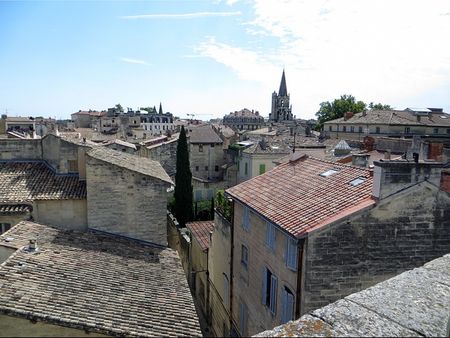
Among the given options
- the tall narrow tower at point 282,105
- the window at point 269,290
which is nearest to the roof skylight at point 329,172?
the window at point 269,290

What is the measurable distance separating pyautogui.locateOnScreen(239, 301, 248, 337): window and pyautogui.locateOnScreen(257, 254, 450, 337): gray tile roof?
468 inches

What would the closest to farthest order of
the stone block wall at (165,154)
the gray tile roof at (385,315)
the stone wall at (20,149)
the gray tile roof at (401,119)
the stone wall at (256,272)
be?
1. the gray tile roof at (385,315)
2. the stone wall at (256,272)
3. the stone wall at (20,149)
4. the stone block wall at (165,154)
5. the gray tile roof at (401,119)

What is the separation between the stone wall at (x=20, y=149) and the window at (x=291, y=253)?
46.1 feet

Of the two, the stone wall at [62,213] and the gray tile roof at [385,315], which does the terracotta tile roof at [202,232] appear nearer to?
the stone wall at [62,213]

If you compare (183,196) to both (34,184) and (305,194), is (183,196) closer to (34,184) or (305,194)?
(34,184)

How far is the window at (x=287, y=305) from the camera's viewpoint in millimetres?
11359

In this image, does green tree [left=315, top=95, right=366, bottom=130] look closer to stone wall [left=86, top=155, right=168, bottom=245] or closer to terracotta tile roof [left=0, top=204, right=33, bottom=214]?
stone wall [left=86, top=155, right=168, bottom=245]

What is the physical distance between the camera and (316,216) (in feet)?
36.8

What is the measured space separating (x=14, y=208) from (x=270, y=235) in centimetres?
1000

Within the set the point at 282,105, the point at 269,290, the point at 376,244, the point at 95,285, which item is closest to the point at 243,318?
the point at 269,290

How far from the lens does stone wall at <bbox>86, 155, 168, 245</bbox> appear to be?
15.9 meters

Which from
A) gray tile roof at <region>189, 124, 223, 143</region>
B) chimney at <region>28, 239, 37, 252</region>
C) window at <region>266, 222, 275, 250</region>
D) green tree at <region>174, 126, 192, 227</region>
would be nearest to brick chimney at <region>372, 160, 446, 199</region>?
window at <region>266, 222, 275, 250</region>

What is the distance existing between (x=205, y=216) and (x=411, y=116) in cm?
4394

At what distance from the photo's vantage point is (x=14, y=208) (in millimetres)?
15266
